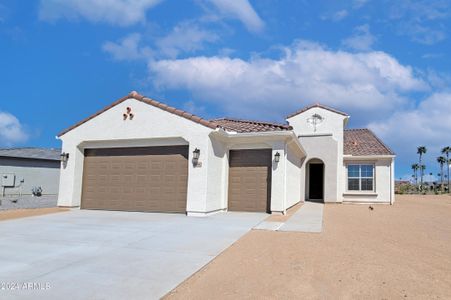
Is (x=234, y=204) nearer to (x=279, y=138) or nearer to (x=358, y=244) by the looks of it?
(x=279, y=138)

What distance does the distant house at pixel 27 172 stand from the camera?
25.3 metres

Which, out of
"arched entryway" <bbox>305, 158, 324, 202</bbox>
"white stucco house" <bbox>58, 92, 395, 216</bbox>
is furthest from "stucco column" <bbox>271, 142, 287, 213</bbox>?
"arched entryway" <bbox>305, 158, 324, 202</bbox>

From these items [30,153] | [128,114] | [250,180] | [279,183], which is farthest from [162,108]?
[30,153]

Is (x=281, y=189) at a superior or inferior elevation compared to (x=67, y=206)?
superior

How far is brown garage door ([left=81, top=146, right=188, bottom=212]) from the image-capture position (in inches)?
521

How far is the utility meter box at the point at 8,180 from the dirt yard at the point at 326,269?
23.2 meters

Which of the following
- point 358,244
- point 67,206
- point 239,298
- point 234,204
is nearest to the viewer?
point 239,298

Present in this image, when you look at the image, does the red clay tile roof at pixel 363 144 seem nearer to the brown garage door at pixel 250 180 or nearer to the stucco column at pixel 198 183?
the brown garage door at pixel 250 180

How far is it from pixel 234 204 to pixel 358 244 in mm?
6574

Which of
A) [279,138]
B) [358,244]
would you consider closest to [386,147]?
[279,138]

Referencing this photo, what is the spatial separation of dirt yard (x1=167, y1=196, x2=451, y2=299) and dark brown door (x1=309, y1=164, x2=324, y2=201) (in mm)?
14335

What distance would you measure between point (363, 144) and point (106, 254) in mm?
19852

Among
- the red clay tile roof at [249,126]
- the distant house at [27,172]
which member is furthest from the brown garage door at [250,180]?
the distant house at [27,172]

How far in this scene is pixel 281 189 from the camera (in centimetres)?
1288
